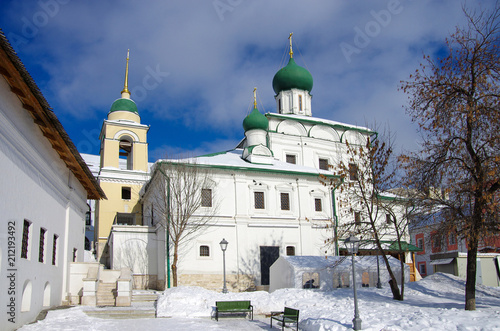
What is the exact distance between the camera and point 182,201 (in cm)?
2164

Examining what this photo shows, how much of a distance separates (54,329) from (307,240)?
1548 centimetres

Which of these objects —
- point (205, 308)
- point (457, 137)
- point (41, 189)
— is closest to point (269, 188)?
point (205, 308)

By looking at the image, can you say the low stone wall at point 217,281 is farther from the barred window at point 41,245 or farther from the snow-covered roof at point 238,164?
the barred window at point 41,245

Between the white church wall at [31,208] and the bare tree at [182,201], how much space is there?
17.2 ft

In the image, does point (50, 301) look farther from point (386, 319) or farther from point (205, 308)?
point (386, 319)

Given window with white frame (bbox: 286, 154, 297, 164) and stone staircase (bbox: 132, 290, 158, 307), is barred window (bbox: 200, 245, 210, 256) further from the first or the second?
Result: window with white frame (bbox: 286, 154, 297, 164)

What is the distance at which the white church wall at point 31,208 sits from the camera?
397 inches

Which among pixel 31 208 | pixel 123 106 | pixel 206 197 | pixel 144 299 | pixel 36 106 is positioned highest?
pixel 123 106

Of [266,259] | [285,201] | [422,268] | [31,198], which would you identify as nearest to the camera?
[31,198]

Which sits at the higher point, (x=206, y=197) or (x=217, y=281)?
(x=206, y=197)

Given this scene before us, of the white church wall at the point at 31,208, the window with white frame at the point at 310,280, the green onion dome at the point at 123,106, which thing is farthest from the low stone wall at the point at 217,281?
the green onion dome at the point at 123,106

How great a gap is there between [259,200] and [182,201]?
460 centimetres

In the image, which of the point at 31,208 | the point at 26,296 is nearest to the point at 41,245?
the point at 31,208

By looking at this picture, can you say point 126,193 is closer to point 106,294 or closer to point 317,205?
point 317,205
